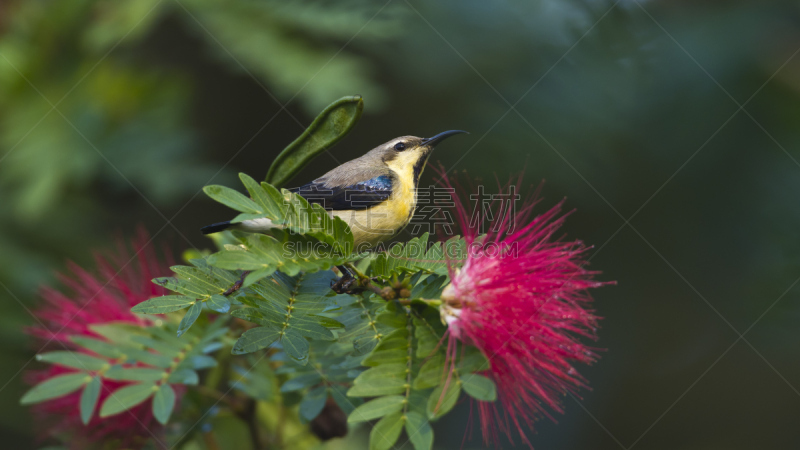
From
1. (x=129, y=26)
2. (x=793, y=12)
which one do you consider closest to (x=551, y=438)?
(x=793, y=12)

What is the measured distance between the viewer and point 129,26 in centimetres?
307

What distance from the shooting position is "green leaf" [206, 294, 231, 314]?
5.17 feet

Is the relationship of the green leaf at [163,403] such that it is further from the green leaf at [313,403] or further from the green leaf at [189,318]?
the green leaf at [189,318]

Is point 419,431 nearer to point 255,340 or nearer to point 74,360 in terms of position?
point 255,340

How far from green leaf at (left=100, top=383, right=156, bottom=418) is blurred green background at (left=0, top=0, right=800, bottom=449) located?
1.39 m

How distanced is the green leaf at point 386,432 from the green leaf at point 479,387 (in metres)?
0.20

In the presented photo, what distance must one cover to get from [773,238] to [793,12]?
3.82 feet

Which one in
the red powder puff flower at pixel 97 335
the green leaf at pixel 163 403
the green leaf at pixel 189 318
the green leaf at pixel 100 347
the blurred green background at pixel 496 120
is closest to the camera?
the green leaf at pixel 189 318

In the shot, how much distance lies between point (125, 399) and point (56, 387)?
34cm

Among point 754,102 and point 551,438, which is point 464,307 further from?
point 551,438

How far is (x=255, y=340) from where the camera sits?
Result: 5.36ft

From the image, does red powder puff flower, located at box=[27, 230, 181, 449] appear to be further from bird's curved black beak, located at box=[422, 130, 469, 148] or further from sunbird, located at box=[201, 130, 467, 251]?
bird's curved black beak, located at box=[422, 130, 469, 148]

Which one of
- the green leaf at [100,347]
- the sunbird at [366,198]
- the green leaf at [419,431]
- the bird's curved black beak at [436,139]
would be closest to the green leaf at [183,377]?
the green leaf at [100,347]

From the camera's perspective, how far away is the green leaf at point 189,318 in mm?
1586
